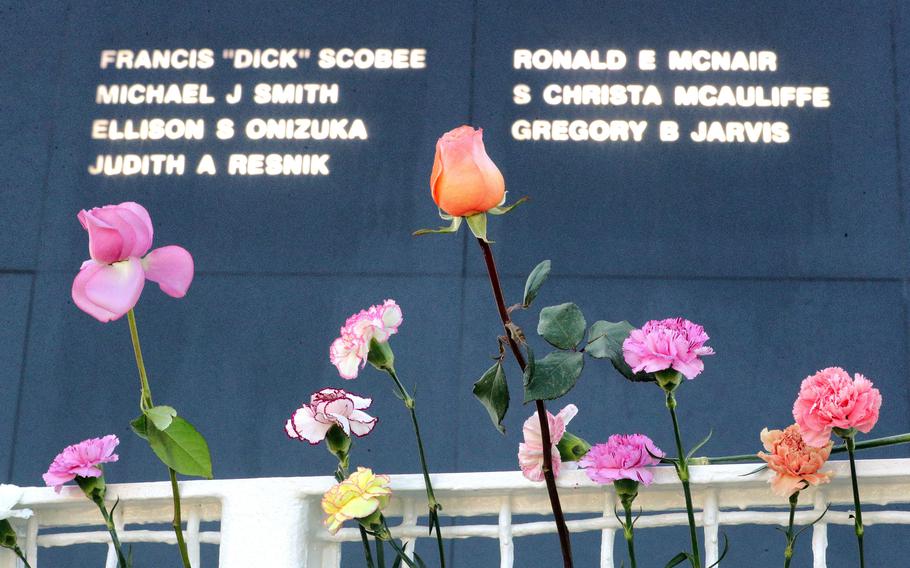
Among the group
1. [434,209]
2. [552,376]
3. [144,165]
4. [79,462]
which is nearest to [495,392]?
[552,376]

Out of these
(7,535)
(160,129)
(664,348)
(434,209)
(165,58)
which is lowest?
(7,535)

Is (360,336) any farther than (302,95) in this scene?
No

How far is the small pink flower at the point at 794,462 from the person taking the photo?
545 mm

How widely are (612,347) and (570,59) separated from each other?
1.94 metres

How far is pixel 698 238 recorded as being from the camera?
2248mm

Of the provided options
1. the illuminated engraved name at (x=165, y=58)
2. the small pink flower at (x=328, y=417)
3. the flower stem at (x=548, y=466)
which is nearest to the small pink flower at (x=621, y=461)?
the flower stem at (x=548, y=466)

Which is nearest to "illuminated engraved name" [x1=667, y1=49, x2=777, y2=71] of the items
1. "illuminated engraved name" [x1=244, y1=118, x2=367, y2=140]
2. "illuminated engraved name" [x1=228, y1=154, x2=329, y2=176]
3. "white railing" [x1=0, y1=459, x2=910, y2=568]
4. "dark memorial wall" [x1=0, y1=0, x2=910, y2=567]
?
"dark memorial wall" [x1=0, y1=0, x2=910, y2=567]

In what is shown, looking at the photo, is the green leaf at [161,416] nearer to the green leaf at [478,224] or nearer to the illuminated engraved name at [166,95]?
the green leaf at [478,224]

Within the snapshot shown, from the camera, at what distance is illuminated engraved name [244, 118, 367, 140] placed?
2.34m

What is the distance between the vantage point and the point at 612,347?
1.66 feet

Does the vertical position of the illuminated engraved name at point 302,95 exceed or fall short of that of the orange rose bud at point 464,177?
it exceeds it

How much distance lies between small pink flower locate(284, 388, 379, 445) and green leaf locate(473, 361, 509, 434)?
0.09 meters

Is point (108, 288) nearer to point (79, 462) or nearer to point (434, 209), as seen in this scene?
point (79, 462)

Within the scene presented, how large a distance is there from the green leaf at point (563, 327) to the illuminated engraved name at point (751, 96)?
1906mm
